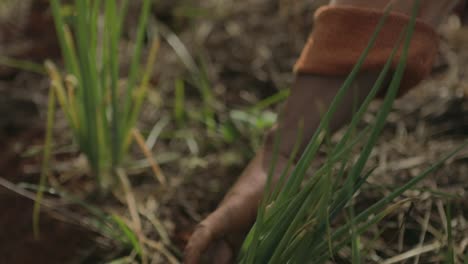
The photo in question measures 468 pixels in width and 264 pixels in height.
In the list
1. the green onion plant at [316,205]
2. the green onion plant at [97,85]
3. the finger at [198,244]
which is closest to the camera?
the green onion plant at [316,205]

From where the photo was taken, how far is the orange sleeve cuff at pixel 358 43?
0.92m

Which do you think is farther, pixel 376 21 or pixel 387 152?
pixel 387 152

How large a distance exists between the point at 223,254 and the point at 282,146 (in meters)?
0.21

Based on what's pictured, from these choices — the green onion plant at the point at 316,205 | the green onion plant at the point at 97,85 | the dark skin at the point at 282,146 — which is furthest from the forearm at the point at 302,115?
the green onion plant at the point at 97,85

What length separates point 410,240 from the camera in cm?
112

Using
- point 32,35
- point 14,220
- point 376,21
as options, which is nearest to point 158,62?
point 32,35

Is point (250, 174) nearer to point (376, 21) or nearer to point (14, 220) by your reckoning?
point (376, 21)

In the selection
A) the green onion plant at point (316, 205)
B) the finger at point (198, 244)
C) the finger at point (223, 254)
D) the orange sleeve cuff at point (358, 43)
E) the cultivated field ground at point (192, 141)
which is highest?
the orange sleeve cuff at point (358, 43)

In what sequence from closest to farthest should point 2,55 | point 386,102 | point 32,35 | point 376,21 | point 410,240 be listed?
point 386,102
point 376,21
point 410,240
point 2,55
point 32,35

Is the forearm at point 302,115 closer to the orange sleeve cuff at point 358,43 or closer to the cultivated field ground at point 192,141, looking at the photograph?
the orange sleeve cuff at point 358,43

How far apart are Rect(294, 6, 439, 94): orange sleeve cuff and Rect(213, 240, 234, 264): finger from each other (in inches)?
12.1

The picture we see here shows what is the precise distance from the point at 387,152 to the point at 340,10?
0.51 metres

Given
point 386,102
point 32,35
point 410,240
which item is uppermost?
point 386,102

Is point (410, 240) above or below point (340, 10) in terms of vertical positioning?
below
